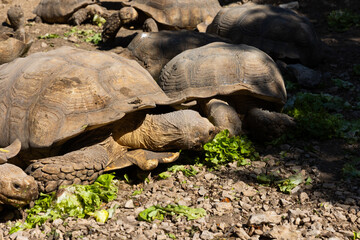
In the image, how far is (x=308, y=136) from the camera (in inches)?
177

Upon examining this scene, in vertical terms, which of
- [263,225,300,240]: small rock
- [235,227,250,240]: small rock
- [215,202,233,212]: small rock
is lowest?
[215,202,233,212]: small rock

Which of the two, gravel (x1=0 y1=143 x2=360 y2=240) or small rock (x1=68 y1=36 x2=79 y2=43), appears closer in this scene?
gravel (x1=0 y1=143 x2=360 y2=240)

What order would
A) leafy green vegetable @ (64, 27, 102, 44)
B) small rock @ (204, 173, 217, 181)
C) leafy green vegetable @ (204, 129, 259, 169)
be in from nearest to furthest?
small rock @ (204, 173, 217, 181) → leafy green vegetable @ (204, 129, 259, 169) → leafy green vegetable @ (64, 27, 102, 44)

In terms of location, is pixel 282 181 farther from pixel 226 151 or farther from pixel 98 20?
pixel 98 20

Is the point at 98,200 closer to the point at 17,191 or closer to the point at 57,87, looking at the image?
the point at 17,191

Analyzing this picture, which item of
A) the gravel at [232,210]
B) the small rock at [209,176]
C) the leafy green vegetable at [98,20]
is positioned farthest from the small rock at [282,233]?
the leafy green vegetable at [98,20]

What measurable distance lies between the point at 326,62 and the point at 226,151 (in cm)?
392

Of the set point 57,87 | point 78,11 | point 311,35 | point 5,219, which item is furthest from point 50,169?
point 78,11

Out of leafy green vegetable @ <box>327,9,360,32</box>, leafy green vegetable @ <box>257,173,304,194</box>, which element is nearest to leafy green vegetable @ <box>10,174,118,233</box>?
leafy green vegetable @ <box>257,173,304,194</box>

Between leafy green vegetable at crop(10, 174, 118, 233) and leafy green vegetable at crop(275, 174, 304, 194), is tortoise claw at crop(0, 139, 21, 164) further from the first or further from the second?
leafy green vegetable at crop(275, 174, 304, 194)

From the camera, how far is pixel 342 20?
28.7ft

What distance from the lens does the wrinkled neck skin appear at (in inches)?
149

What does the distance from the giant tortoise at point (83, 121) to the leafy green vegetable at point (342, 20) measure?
20.0 feet

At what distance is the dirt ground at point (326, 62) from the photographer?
372cm
